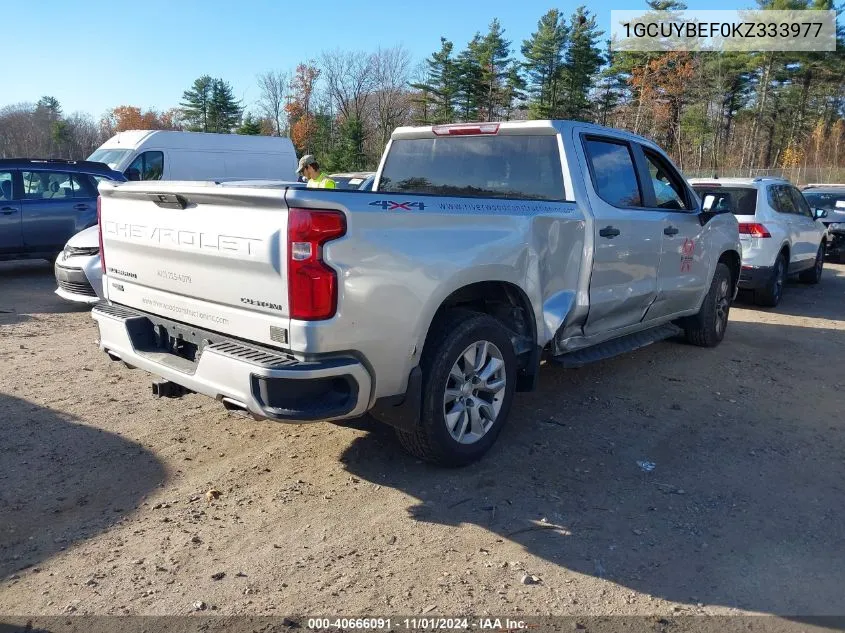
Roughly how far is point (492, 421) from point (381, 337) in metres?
1.12

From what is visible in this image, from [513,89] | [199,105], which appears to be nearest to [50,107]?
[199,105]

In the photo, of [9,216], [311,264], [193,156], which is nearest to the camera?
[311,264]

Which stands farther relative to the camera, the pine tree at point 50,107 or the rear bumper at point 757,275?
the pine tree at point 50,107

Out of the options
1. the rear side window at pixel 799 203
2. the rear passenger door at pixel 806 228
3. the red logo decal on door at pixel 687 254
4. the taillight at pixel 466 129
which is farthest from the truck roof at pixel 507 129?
the rear side window at pixel 799 203

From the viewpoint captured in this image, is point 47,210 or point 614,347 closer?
point 614,347

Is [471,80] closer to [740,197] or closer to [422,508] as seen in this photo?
[740,197]

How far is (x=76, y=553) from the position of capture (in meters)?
3.21

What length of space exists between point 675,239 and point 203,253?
13.4 feet

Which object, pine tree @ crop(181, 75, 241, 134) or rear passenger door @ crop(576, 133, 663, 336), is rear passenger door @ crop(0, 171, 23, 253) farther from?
pine tree @ crop(181, 75, 241, 134)

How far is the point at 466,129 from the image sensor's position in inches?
207

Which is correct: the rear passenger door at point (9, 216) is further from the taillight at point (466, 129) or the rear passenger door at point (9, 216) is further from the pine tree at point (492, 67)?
the pine tree at point (492, 67)

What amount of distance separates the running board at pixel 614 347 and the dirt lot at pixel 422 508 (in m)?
0.41

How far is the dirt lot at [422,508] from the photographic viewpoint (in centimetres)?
296

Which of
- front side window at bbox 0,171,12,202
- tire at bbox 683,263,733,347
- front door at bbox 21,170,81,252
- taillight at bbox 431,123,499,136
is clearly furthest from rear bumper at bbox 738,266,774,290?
front side window at bbox 0,171,12,202
